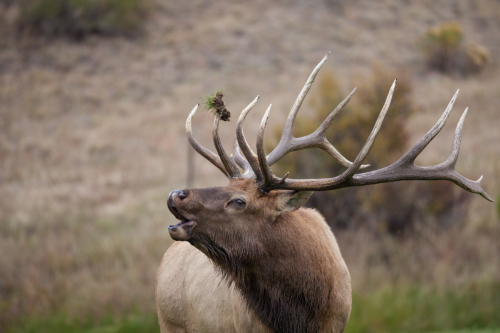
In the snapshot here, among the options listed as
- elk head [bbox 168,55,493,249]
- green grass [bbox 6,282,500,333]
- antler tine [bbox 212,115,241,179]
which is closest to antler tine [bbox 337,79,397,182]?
elk head [bbox 168,55,493,249]

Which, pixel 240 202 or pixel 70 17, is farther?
pixel 70 17

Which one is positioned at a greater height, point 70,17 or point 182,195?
point 70,17

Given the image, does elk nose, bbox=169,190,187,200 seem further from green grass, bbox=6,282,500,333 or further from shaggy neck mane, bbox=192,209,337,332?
green grass, bbox=6,282,500,333

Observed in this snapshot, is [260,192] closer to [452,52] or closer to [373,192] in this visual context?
[373,192]

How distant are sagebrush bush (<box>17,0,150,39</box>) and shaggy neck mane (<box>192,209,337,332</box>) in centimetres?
3400

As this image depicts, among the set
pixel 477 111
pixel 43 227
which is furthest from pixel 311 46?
pixel 43 227

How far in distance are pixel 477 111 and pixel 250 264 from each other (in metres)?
19.9

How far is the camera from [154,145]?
70.6ft

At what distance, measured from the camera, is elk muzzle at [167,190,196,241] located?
12.1 feet

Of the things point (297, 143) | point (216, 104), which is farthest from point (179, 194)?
point (297, 143)

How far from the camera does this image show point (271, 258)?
159 inches

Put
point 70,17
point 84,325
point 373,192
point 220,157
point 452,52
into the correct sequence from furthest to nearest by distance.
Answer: point 70,17
point 452,52
point 373,192
point 84,325
point 220,157

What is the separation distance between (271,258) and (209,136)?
1766 centimetres

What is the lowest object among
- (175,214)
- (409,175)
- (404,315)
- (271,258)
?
(404,315)
